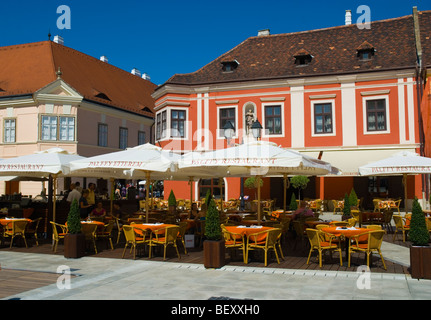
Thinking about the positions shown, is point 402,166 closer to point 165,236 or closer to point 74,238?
point 165,236

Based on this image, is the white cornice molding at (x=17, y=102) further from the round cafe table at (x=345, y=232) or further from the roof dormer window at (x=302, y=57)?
the round cafe table at (x=345, y=232)

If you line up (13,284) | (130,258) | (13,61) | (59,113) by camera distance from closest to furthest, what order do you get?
(13,284), (130,258), (59,113), (13,61)

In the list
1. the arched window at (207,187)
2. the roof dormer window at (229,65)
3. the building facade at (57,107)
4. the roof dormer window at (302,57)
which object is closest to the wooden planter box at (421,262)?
the arched window at (207,187)

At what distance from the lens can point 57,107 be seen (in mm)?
29359

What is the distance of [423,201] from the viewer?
23.1m

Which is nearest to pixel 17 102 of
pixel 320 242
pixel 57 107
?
pixel 57 107

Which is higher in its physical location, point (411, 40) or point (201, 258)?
point (411, 40)

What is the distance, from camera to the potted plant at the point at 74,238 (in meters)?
10.3

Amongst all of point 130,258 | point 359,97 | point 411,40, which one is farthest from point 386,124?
point 130,258

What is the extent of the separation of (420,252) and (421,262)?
0.63 ft

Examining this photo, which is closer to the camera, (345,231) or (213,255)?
(213,255)

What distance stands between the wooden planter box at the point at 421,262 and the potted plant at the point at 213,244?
3.67 meters

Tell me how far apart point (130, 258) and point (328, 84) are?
733 inches

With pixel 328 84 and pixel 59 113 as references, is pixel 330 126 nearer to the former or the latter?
pixel 328 84
